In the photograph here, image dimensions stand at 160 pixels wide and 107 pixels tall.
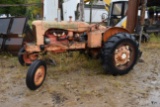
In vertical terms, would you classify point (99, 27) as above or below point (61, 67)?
above

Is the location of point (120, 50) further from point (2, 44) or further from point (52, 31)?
point (2, 44)

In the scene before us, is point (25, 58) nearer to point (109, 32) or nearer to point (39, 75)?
point (39, 75)

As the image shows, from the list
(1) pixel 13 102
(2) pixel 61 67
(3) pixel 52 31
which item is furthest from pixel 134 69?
(1) pixel 13 102

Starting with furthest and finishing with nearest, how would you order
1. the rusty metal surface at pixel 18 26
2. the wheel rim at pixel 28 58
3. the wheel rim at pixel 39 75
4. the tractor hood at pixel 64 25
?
the rusty metal surface at pixel 18 26
the wheel rim at pixel 28 58
the tractor hood at pixel 64 25
the wheel rim at pixel 39 75

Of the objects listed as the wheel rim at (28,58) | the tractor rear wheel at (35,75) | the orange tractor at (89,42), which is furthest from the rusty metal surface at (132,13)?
the tractor rear wheel at (35,75)

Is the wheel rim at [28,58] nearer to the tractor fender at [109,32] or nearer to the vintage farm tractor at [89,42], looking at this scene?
the vintage farm tractor at [89,42]

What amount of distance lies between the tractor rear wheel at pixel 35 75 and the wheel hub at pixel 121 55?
156cm

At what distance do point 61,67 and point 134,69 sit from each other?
5.44 feet

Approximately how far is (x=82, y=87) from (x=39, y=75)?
80 cm

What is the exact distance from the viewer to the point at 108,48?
6.02 m

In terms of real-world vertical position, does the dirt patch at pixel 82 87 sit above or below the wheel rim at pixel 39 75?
below

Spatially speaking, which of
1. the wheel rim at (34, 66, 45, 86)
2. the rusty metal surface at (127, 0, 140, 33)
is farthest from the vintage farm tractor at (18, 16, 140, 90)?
the rusty metal surface at (127, 0, 140, 33)

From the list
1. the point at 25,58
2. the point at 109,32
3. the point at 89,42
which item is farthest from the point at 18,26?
the point at 109,32

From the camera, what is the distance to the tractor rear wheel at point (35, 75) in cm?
513
